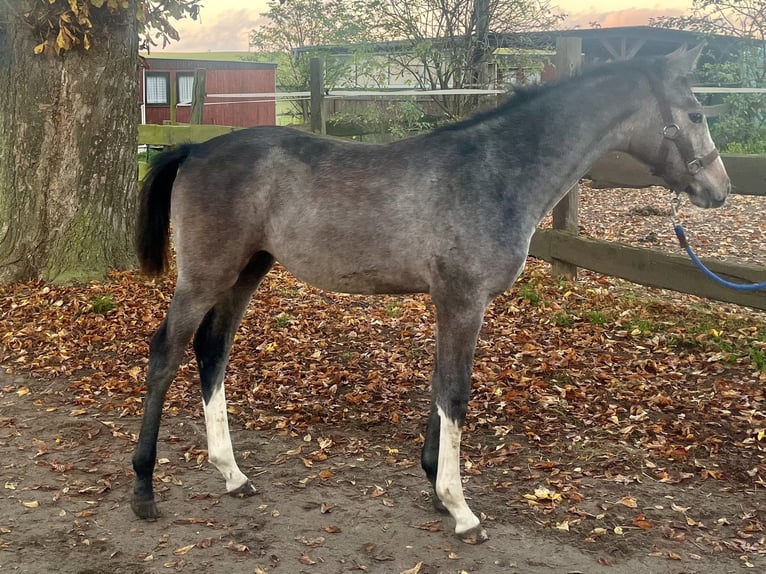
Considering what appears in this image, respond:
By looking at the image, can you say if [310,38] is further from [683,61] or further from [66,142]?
[683,61]

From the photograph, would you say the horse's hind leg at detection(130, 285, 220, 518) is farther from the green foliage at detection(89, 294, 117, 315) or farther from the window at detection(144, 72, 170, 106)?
the window at detection(144, 72, 170, 106)

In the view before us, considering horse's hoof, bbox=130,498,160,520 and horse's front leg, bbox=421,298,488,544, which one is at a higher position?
horse's front leg, bbox=421,298,488,544

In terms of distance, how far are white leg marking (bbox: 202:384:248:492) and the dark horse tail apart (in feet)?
2.48

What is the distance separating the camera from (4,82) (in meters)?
8.00

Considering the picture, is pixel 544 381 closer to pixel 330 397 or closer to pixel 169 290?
pixel 330 397

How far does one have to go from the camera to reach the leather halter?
3902 millimetres

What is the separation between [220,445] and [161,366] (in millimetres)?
535

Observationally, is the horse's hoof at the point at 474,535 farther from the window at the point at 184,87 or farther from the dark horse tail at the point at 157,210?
the window at the point at 184,87

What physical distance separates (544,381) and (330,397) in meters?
1.49

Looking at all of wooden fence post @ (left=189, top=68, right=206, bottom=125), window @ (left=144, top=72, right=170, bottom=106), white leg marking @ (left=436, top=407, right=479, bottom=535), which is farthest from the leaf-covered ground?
window @ (left=144, top=72, right=170, bottom=106)

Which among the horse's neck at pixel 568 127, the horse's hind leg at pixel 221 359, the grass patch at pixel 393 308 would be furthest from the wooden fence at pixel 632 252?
the horse's hind leg at pixel 221 359

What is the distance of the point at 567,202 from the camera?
8086 millimetres

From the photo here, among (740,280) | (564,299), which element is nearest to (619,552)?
(740,280)

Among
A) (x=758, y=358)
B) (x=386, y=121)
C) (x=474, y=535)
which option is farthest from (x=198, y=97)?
(x=474, y=535)
